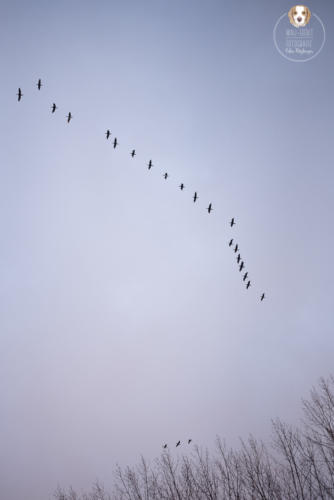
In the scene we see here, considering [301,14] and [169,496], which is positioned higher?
[301,14]

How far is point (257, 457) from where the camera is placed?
974 inches

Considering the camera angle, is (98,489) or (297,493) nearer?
(297,493)

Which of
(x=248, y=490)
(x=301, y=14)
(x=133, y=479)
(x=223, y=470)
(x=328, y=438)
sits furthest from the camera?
(x=301, y=14)

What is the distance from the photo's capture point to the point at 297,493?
68.7ft

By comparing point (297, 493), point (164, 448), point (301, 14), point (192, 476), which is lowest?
point (297, 493)

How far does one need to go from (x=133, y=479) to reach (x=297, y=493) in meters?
14.2

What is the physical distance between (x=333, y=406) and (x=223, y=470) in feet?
31.4

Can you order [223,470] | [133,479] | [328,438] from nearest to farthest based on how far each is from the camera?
[328,438], [223,470], [133,479]

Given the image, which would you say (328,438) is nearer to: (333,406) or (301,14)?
(333,406)

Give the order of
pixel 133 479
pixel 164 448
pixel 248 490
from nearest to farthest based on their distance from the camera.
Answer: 1. pixel 248 490
2. pixel 133 479
3. pixel 164 448

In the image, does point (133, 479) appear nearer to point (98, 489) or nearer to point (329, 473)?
point (98, 489)

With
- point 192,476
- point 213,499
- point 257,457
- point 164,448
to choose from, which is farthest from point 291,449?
point 164,448

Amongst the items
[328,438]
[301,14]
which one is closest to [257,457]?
[328,438]

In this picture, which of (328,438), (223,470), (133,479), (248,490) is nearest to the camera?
(328,438)
